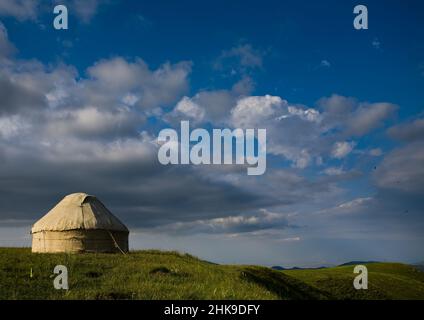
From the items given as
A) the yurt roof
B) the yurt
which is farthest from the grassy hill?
the yurt roof

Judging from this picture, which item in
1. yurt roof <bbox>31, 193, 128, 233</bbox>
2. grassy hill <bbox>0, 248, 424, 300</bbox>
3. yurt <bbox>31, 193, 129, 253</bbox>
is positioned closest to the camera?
grassy hill <bbox>0, 248, 424, 300</bbox>

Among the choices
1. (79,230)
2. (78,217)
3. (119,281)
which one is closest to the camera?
(119,281)

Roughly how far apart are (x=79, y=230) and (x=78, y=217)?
4.24ft

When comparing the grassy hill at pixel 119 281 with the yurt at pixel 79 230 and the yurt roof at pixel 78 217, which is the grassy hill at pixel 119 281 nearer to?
the yurt at pixel 79 230

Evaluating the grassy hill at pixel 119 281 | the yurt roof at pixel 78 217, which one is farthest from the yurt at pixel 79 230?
the grassy hill at pixel 119 281

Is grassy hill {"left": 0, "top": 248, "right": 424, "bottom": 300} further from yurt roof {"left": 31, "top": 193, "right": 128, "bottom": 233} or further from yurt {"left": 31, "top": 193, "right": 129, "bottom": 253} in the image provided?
yurt roof {"left": 31, "top": 193, "right": 128, "bottom": 233}

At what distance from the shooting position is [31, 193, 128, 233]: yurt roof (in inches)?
1352

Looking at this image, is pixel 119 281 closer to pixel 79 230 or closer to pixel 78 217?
pixel 79 230

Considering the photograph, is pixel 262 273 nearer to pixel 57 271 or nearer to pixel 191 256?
pixel 191 256

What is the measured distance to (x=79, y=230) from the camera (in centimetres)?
3412

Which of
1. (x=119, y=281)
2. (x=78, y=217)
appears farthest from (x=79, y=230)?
(x=119, y=281)

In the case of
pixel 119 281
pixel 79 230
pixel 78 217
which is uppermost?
pixel 78 217
